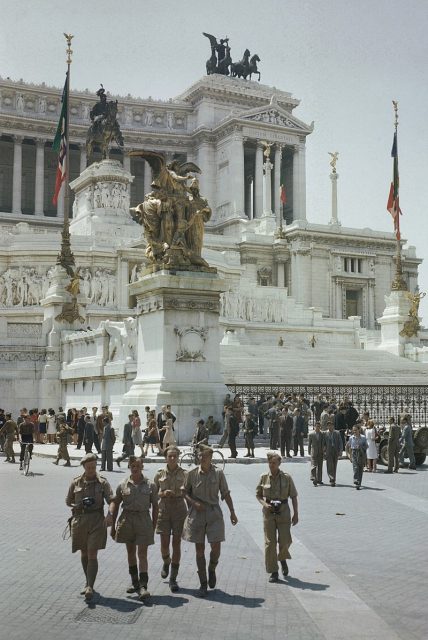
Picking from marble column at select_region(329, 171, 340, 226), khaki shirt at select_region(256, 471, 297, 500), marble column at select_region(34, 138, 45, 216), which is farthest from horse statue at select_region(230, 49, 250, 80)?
khaki shirt at select_region(256, 471, 297, 500)

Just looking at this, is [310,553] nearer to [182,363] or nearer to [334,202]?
[182,363]

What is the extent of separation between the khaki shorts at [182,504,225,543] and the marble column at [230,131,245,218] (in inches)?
3183

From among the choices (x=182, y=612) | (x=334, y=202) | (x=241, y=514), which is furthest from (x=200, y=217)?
(x=334, y=202)

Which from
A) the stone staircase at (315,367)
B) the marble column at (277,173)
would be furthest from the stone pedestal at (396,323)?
the marble column at (277,173)

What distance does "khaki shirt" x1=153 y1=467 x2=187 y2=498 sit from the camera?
887 centimetres

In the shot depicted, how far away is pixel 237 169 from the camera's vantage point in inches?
3519

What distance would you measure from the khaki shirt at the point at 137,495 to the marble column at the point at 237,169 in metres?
81.0

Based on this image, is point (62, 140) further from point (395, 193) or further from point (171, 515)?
point (171, 515)

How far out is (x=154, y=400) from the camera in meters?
23.8

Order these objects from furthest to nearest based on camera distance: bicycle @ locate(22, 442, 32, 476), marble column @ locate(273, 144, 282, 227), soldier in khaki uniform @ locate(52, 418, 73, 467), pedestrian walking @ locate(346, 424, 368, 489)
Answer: marble column @ locate(273, 144, 282, 227) < soldier in khaki uniform @ locate(52, 418, 73, 467) < bicycle @ locate(22, 442, 32, 476) < pedestrian walking @ locate(346, 424, 368, 489)

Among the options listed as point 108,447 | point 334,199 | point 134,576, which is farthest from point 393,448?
point 334,199

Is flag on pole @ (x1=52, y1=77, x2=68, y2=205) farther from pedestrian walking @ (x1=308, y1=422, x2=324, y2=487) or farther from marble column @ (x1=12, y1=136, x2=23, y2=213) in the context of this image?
marble column @ (x1=12, y1=136, x2=23, y2=213)

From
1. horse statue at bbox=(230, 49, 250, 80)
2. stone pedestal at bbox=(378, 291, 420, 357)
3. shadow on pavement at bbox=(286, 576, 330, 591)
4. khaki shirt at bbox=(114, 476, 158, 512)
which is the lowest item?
shadow on pavement at bbox=(286, 576, 330, 591)

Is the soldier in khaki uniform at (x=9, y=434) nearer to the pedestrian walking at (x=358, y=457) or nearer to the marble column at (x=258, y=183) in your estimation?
the pedestrian walking at (x=358, y=457)
